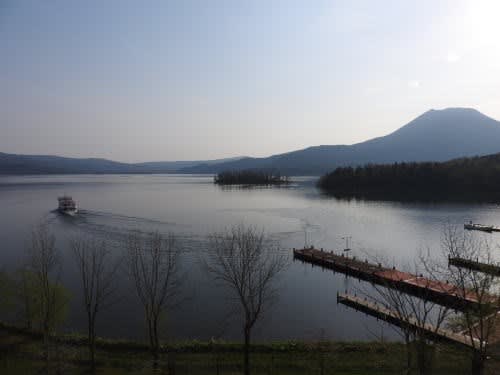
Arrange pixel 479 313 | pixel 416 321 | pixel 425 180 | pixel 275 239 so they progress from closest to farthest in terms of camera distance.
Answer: pixel 479 313 < pixel 416 321 < pixel 275 239 < pixel 425 180

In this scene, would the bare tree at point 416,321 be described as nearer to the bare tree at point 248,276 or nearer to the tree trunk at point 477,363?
the tree trunk at point 477,363

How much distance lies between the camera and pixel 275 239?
51.7m

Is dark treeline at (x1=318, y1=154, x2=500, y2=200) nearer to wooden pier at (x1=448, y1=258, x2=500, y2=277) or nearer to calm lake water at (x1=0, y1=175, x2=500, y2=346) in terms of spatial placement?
calm lake water at (x1=0, y1=175, x2=500, y2=346)

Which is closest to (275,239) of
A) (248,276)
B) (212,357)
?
(248,276)

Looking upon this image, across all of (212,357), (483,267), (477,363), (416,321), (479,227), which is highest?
(483,267)

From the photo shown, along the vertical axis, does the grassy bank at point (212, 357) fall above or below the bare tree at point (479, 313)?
below

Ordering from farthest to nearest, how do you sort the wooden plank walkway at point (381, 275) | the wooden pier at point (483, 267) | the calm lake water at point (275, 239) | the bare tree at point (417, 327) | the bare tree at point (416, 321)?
the wooden plank walkway at point (381, 275) → the calm lake water at point (275, 239) → the wooden pier at point (483, 267) → the bare tree at point (416, 321) → the bare tree at point (417, 327)

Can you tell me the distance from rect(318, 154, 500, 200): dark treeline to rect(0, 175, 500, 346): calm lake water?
25.2 meters

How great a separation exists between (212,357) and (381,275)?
21.1 m

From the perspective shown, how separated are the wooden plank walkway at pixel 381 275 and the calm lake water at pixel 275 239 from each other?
176cm

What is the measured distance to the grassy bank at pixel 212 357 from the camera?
17.4 m

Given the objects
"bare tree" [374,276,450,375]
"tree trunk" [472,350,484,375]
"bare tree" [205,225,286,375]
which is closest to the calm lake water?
"bare tree" [205,225,286,375]

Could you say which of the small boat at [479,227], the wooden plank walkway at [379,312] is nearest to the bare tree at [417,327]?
the wooden plank walkway at [379,312]

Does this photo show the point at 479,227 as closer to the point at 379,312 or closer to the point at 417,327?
the point at 379,312
